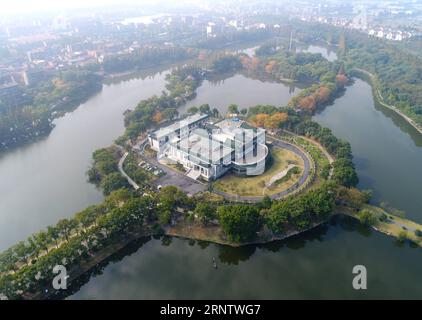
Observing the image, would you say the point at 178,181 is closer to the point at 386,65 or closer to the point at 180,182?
the point at 180,182

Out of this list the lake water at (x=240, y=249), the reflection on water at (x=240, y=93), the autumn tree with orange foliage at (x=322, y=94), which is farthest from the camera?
the reflection on water at (x=240, y=93)

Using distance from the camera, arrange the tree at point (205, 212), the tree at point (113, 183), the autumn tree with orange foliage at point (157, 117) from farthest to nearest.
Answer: the autumn tree with orange foliage at point (157, 117)
the tree at point (113, 183)
the tree at point (205, 212)

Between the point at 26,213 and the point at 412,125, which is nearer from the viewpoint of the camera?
the point at 26,213

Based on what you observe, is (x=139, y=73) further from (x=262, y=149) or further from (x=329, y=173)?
(x=329, y=173)

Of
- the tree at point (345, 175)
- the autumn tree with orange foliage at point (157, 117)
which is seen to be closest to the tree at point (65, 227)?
the autumn tree with orange foliage at point (157, 117)

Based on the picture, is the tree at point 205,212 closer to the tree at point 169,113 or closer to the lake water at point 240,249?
the lake water at point 240,249

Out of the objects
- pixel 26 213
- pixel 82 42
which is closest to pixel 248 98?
pixel 26 213
